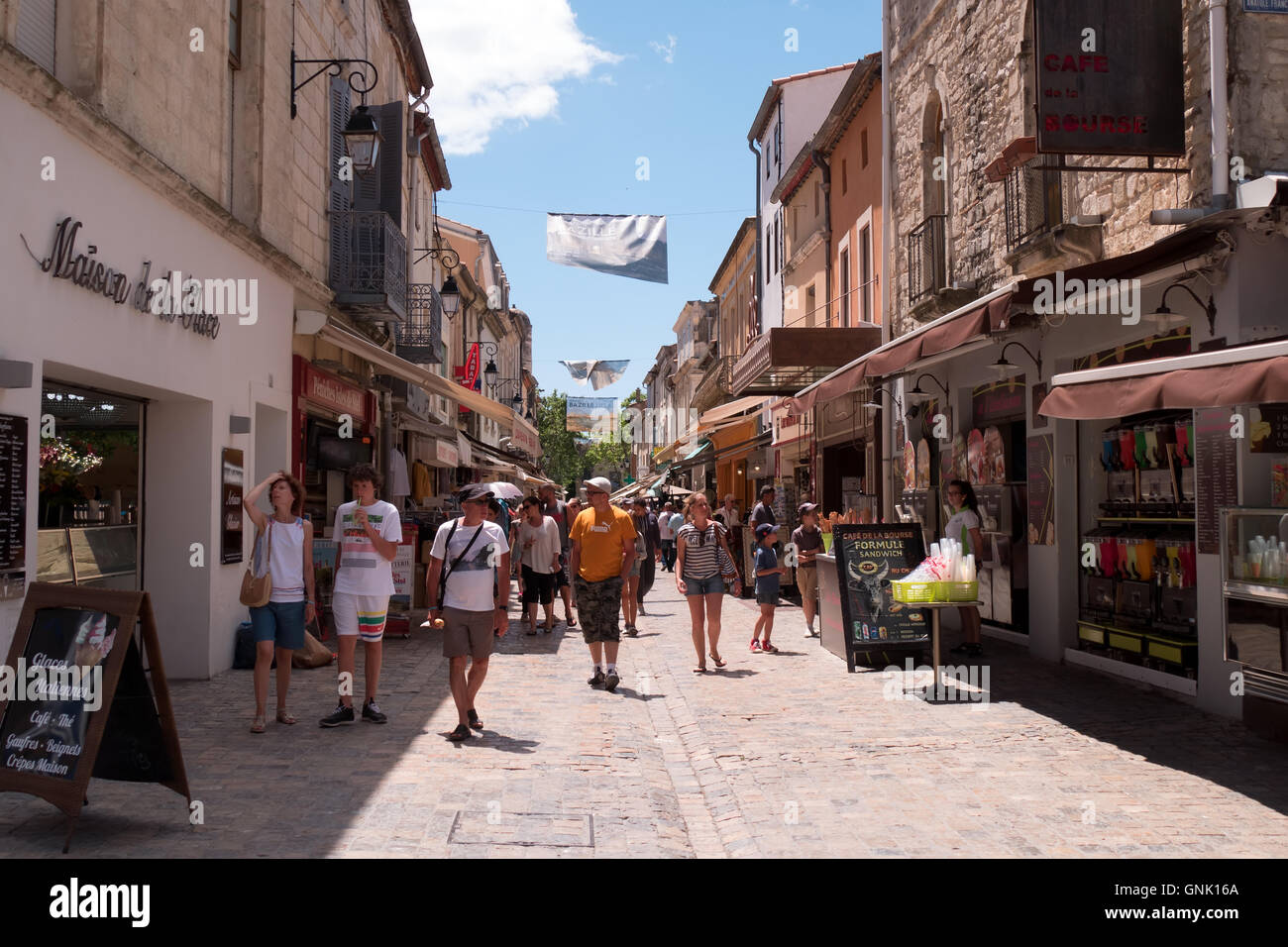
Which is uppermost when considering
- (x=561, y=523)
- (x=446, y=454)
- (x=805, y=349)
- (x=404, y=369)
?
(x=805, y=349)

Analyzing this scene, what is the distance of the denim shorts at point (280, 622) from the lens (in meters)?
7.64

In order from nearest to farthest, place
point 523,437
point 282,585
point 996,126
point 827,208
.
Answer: point 282,585 → point 996,126 → point 827,208 → point 523,437

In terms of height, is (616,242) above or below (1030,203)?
above

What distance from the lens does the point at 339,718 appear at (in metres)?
7.89

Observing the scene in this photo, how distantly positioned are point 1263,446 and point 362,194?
501 inches

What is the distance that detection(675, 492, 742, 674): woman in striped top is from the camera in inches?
441

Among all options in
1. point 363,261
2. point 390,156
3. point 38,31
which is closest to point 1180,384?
point 38,31

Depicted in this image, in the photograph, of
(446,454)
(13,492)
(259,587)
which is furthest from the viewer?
(446,454)

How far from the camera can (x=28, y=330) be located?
7.02 m

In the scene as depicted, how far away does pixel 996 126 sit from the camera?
12.1 metres

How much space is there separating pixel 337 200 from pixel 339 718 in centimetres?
959

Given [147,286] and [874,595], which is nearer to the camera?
[147,286]

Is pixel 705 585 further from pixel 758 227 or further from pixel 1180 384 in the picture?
pixel 758 227
